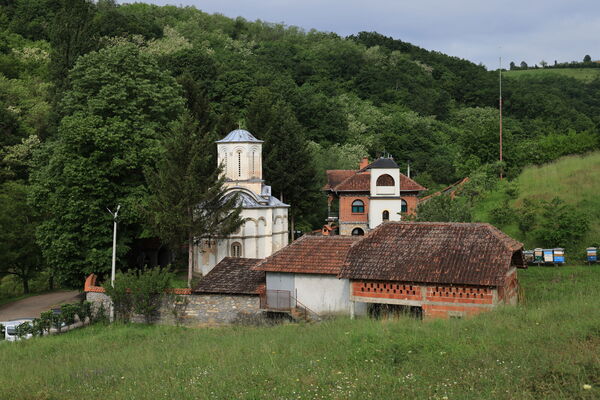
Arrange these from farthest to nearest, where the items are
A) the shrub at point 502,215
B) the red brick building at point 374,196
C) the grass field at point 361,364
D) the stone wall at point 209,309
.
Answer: the red brick building at point 374,196 → the shrub at point 502,215 → the stone wall at point 209,309 → the grass field at point 361,364

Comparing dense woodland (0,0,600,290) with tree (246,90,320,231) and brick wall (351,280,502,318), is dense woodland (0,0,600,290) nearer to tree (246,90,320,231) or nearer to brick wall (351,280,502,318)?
tree (246,90,320,231)

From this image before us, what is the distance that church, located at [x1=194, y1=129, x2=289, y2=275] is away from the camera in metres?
32.5

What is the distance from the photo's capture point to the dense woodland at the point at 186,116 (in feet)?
95.8

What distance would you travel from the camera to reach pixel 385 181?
40.2 m

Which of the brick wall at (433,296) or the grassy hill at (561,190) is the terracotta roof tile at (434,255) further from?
the grassy hill at (561,190)

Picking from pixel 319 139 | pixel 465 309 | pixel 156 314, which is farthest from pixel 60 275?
pixel 319 139

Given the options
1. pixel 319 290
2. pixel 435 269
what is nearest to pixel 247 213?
pixel 319 290

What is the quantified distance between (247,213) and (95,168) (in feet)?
27.9

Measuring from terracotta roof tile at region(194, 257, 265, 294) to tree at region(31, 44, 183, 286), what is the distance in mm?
5318

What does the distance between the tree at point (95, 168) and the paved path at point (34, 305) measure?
267cm

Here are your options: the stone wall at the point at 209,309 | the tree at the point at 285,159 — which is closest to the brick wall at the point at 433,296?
the stone wall at the point at 209,309

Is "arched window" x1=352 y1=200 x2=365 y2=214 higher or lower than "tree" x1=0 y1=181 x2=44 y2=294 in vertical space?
higher

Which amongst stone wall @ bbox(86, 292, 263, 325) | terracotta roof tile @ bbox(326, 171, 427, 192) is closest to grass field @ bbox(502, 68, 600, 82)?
terracotta roof tile @ bbox(326, 171, 427, 192)

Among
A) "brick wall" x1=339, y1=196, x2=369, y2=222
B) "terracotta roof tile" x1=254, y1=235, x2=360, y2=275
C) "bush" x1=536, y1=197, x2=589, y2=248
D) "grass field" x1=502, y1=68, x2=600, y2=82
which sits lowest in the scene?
"terracotta roof tile" x1=254, y1=235, x2=360, y2=275
